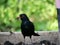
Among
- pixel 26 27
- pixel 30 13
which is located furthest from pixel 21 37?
pixel 30 13

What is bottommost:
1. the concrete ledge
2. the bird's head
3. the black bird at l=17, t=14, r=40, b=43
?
the concrete ledge

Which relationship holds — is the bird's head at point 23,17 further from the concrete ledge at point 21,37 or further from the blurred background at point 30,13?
the concrete ledge at point 21,37

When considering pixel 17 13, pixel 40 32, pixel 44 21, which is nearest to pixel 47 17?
pixel 44 21

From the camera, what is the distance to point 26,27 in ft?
3.78

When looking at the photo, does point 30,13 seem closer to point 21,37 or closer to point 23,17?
point 23,17

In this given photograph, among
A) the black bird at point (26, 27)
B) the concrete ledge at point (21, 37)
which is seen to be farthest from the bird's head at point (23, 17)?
the concrete ledge at point (21, 37)

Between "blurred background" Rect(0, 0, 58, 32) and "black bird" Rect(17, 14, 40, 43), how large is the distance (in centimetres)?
3

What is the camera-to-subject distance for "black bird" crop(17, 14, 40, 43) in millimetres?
1151

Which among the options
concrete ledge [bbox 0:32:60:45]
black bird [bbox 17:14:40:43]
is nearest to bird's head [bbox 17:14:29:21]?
black bird [bbox 17:14:40:43]

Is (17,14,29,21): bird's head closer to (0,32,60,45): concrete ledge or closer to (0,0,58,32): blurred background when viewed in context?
(0,0,58,32): blurred background

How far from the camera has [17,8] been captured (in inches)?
46.8

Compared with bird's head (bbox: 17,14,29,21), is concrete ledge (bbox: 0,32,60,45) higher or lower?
lower

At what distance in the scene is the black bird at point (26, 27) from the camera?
115cm

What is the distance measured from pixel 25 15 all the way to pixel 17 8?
3.9 inches
